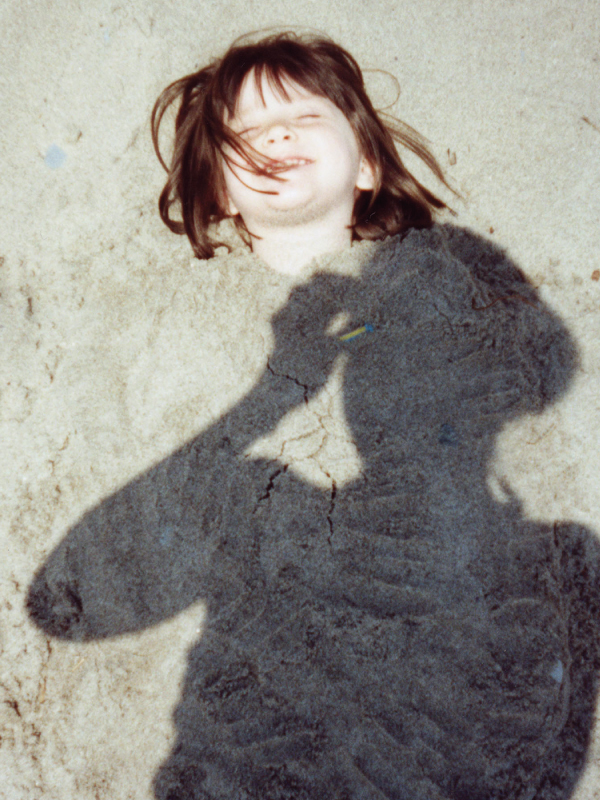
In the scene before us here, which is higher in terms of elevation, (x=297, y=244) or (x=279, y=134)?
(x=279, y=134)

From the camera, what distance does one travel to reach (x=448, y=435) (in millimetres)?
1761

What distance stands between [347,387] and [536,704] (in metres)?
1.13

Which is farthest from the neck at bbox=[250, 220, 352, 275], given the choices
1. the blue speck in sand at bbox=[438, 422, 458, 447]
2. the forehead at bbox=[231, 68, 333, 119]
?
the blue speck in sand at bbox=[438, 422, 458, 447]

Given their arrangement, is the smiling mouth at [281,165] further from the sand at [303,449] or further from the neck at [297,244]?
the sand at [303,449]

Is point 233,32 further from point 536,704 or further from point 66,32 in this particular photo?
point 536,704

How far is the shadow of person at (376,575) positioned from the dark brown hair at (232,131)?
244 millimetres

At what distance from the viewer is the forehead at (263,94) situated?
69.1 inches

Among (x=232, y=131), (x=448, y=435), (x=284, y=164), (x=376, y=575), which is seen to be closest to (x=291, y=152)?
(x=284, y=164)

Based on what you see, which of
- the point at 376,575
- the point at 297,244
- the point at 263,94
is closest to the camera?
the point at 376,575

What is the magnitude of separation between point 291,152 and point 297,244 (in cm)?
31

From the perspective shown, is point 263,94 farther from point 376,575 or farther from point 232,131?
point 376,575

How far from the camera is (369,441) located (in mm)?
1764

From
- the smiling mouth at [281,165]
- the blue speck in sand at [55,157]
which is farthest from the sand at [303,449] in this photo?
the smiling mouth at [281,165]

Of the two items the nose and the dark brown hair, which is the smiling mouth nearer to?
the nose
